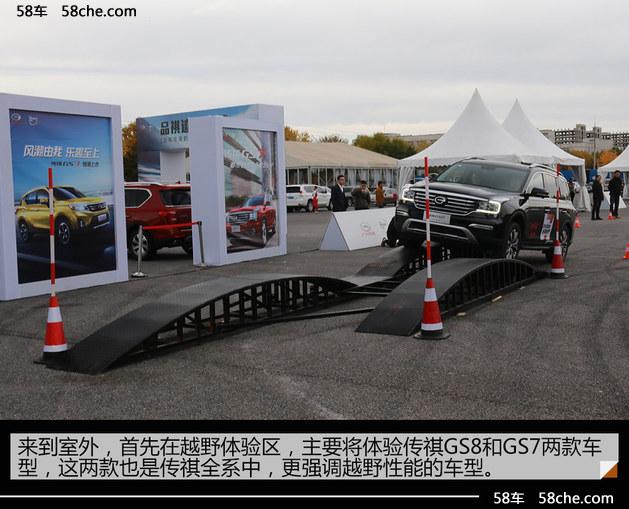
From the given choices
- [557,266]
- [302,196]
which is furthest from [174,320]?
[302,196]

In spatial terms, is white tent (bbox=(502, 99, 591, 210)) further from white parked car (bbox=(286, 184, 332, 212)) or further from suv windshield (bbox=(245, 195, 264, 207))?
suv windshield (bbox=(245, 195, 264, 207))

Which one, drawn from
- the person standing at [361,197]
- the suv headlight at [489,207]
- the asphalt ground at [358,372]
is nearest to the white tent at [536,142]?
the person standing at [361,197]

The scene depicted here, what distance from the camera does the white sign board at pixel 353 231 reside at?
60.1ft

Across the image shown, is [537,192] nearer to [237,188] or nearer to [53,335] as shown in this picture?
[237,188]

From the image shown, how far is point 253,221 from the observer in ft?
55.4

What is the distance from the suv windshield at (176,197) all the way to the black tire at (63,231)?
13.7ft

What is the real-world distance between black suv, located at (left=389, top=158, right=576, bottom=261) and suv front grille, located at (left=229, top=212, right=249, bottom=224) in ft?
14.9

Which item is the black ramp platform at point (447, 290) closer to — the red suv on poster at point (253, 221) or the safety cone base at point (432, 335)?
the safety cone base at point (432, 335)

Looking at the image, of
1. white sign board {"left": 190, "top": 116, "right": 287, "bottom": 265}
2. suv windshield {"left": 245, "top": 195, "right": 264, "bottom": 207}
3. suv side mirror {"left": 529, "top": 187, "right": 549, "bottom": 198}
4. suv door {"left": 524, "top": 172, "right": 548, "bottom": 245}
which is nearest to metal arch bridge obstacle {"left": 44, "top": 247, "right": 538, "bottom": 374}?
A: suv door {"left": 524, "top": 172, "right": 548, "bottom": 245}

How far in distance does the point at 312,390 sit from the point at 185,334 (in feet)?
8.63

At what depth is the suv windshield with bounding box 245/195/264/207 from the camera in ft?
55.1

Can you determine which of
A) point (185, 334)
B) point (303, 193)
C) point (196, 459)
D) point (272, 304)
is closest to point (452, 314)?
point (272, 304)

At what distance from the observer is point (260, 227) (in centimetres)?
1711

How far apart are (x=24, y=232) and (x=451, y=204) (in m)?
6.83
